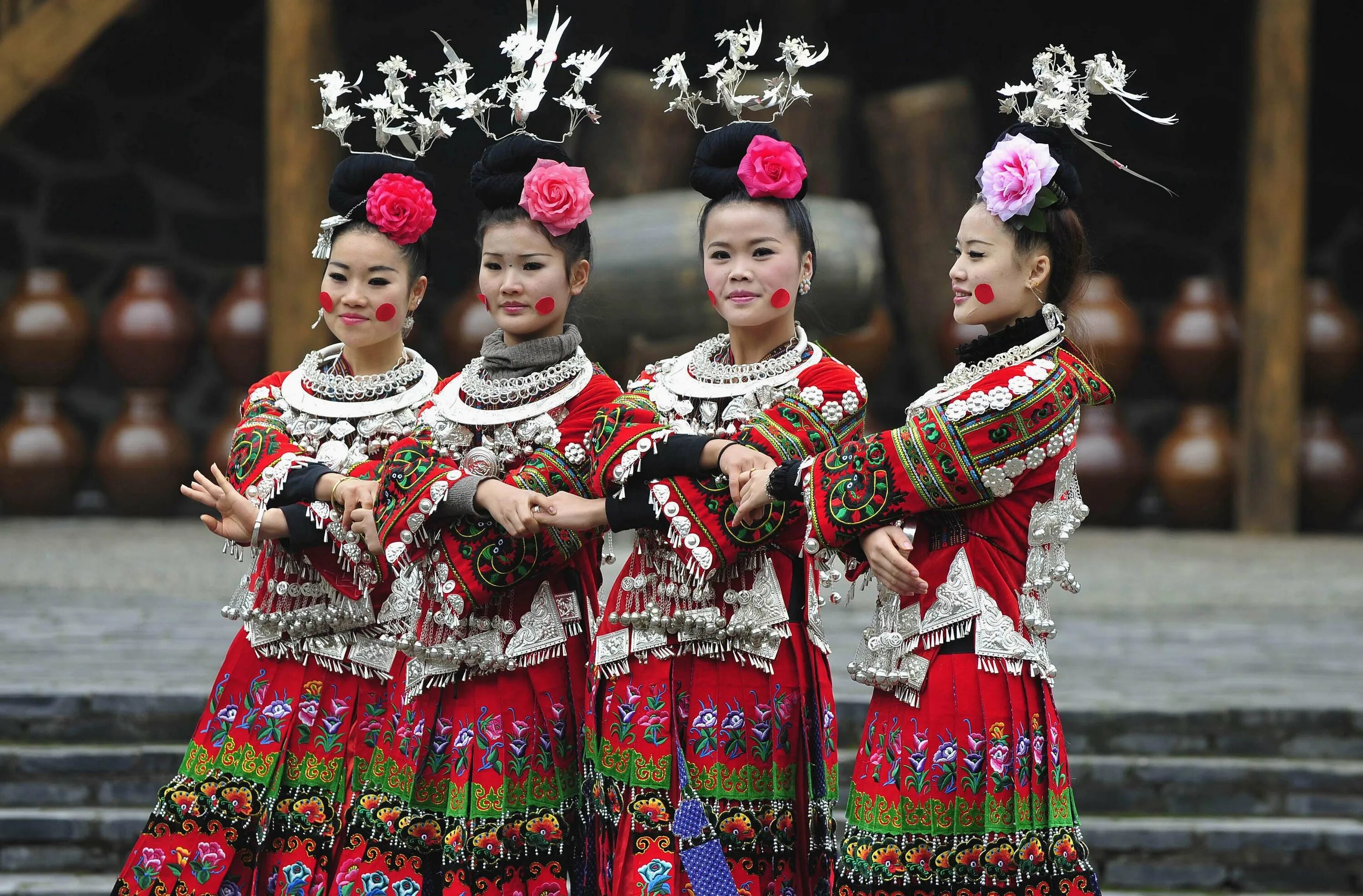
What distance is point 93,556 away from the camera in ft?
23.0

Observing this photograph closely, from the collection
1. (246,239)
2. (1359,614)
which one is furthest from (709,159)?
(246,239)

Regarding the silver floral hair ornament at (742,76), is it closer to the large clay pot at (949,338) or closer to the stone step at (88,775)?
the stone step at (88,775)

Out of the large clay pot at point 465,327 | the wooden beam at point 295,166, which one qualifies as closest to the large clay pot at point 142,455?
the wooden beam at point 295,166

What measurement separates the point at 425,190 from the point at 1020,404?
1.23 m

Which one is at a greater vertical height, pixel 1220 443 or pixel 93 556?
pixel 1220 443

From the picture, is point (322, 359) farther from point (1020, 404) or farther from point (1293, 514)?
point (1293, 514)

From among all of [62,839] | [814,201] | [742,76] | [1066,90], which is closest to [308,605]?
[742,76]

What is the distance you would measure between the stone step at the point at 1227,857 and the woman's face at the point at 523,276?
6.56 ft

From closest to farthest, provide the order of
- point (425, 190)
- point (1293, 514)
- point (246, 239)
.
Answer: point (425, 190) < point (1293, 514) < point (246, 239)

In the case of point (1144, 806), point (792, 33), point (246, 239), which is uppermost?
point (792, 33)

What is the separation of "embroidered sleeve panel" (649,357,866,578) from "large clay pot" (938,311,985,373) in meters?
5.27

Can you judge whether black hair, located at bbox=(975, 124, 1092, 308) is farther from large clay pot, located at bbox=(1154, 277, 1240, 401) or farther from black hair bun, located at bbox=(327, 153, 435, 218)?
large clay pot, located at bbox=(1154, 277, 1240, 401)

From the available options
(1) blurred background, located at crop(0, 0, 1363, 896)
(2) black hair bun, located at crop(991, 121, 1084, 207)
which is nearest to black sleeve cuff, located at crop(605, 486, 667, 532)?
(2) black hair bun, located at crop(991, 121, 1084, 207)

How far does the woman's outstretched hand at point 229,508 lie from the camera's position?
3117 mm
